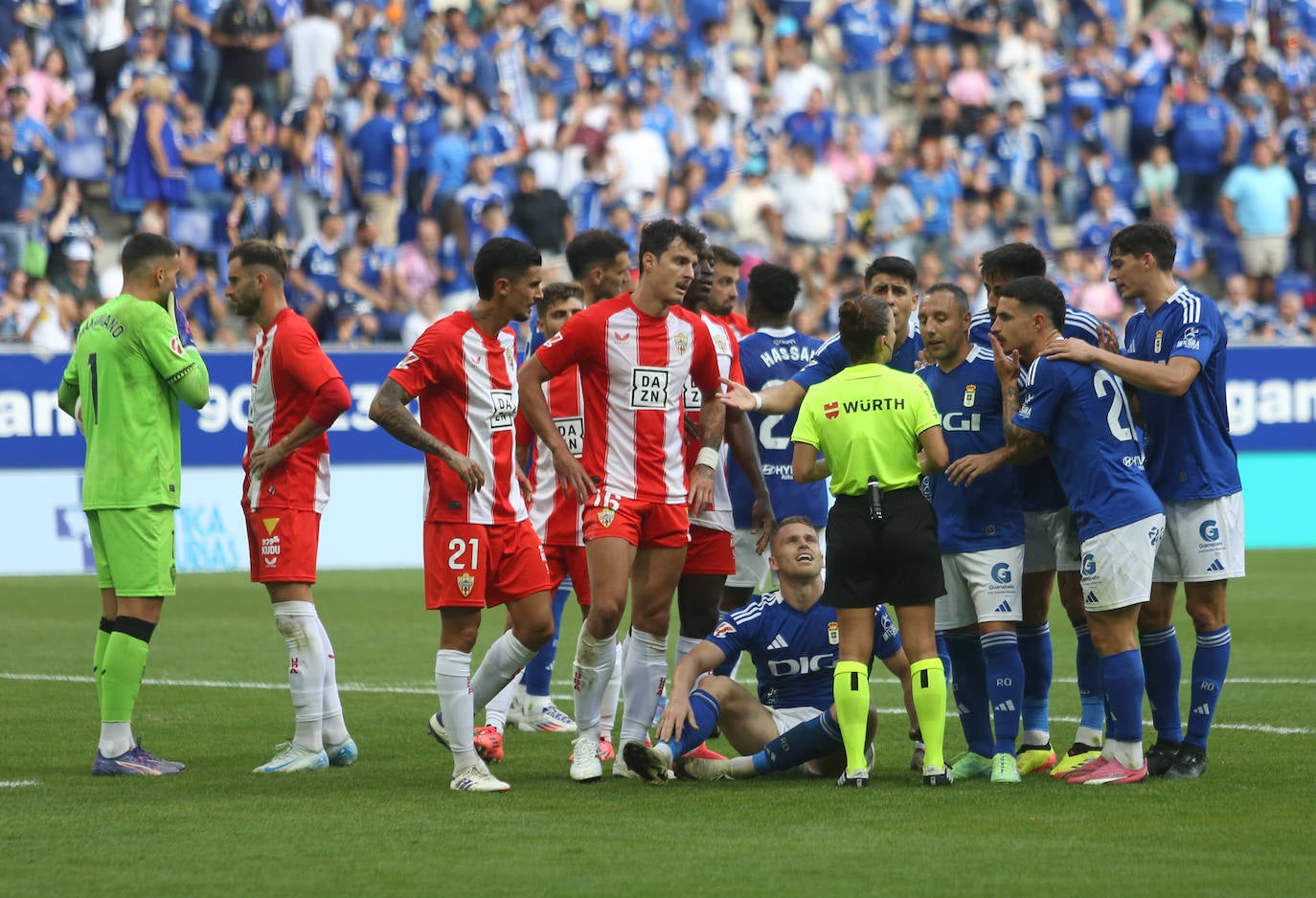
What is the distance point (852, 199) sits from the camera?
25406mm

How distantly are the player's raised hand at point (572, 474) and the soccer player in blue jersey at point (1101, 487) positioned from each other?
72.2 inches

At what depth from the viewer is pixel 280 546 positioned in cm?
848

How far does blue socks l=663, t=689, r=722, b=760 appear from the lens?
824cm

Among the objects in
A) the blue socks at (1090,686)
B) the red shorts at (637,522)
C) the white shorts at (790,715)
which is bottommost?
the white shorts at (790,715)

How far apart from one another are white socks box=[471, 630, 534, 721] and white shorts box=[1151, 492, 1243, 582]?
282 centimetres

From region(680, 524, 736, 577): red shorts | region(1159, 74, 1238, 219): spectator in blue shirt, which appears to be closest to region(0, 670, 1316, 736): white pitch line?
region(680, 524, 736, 577): red shorts

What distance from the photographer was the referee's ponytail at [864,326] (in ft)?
25.5

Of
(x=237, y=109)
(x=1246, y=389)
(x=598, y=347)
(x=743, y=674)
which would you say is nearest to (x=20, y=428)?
(x=237, y=109)

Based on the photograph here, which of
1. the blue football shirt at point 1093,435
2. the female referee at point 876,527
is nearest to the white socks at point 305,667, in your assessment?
the female referee at point 876,527

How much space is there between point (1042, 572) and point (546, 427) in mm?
2390

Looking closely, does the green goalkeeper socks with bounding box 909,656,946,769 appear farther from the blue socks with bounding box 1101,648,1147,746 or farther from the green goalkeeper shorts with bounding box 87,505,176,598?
the green goalkeeper shorts with bounding box 87,505,176,598

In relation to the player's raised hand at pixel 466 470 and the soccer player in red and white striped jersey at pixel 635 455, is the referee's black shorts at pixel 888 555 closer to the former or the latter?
the soccer player in red and white striped jersey at pixel 635 455

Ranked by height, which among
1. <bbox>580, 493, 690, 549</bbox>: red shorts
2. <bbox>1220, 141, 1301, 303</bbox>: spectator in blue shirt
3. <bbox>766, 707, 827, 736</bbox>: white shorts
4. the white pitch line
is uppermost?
<bbox>1220, 141, 1301, 303</bbox>: spectator in blue shirt

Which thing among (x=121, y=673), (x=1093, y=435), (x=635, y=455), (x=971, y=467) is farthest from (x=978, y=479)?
(x=121, y=673)
